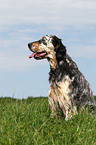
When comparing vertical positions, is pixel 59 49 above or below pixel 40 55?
above

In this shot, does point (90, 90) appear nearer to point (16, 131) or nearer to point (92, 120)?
point (92, 120)

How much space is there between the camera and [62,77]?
639 cm

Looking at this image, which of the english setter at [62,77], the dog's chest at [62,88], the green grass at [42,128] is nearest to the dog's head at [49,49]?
the english setter at [62,77]

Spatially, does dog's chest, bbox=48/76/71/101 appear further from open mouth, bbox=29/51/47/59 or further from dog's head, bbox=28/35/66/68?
open mouth, bbox=29/51/47/59

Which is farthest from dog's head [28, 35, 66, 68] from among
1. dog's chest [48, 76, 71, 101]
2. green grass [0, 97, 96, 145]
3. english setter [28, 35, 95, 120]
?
green grass [0, 97, 96, 145]

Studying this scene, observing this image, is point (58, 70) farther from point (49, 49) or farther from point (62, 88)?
point (49, 49)

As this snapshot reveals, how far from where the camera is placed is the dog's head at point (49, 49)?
20.4 feet

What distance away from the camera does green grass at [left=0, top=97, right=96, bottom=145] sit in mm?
5296

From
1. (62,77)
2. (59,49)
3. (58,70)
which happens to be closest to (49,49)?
(59,49)

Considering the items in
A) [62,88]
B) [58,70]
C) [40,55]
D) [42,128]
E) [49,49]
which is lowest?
[42,128]

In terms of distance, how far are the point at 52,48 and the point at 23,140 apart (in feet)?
7.03

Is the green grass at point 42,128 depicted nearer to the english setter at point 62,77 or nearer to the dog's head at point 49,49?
the english setter at point 62,77

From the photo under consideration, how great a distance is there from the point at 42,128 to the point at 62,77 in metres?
1.22

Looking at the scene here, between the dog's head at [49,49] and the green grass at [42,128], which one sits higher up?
the dog's head at [49,49]
